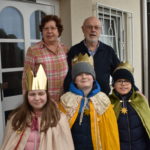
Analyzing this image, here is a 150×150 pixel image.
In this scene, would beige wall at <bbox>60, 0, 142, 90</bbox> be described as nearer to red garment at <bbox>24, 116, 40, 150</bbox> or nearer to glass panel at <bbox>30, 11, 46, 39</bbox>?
glass panel at <bbox>30, 11, 46, 39</bbox>

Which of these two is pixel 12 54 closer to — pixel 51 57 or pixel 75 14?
pixel 51 57

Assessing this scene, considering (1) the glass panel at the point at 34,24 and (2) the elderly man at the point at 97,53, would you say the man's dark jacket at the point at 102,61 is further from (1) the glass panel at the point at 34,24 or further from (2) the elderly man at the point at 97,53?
(1) the glass panel at the point at 34,24

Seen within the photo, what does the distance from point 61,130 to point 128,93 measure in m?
0.77

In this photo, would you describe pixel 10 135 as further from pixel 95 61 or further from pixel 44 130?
pixel 95 61

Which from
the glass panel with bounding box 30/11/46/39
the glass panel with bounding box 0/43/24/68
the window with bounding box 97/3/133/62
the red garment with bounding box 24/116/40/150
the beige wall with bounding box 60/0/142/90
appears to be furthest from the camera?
the window with bounding box 97/3/133/62

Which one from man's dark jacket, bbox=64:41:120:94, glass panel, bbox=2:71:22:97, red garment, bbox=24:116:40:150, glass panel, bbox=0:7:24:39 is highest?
glass panel, bbox=0:7:24:39

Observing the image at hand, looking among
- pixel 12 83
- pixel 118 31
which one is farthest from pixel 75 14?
pixel 118 31

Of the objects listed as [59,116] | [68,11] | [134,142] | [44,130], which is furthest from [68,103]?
[68,11]

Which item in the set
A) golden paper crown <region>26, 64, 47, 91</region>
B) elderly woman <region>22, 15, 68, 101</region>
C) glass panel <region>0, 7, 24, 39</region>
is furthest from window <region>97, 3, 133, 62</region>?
golden paper crown <region>26, 64, 47, 91</region>

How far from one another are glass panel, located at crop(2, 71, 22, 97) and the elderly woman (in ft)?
3.13

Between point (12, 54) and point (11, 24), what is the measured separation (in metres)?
0.43

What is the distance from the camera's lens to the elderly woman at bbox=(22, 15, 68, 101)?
9.48ft

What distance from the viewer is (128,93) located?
2.59 meters

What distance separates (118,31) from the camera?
6.23 m
